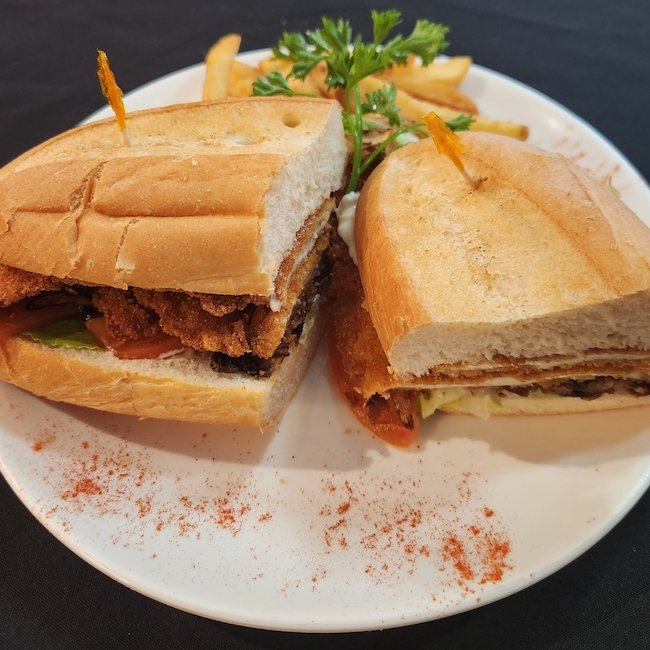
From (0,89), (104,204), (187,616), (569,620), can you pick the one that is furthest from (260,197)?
(0,89)

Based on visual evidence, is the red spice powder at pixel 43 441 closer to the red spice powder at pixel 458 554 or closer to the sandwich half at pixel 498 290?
the sandwich half at pixel 498 290

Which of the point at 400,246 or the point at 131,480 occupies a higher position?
the point at 400,246

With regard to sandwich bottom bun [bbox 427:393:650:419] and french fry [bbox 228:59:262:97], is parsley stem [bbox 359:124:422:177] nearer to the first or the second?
french fry [bbox 228:59:262:97]

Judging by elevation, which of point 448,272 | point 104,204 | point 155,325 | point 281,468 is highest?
point 104,204

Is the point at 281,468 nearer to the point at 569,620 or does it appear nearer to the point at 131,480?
the point at 131,480

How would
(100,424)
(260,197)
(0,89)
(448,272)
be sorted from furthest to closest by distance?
(0,89)
(100,424)
(448,272)
(260,197)

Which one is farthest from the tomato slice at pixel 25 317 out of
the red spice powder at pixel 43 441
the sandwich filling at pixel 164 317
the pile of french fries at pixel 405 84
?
the pile of french fries at pixel 405 84

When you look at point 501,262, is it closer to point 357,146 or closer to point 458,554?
point 357,146

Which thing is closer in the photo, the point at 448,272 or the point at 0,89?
the point at 448,272
